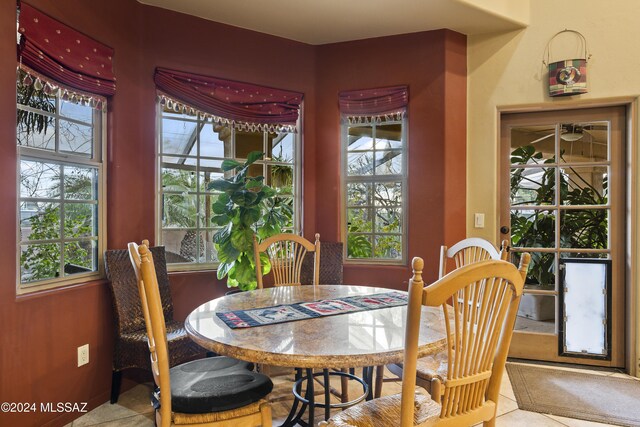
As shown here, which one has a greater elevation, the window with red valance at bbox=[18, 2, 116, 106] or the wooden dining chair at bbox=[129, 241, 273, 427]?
the window with red valance at bbox=[18, 2, 116, 106]

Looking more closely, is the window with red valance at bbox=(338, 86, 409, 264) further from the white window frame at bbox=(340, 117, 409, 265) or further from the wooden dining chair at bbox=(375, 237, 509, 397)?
the wooden dining chair at bbox=(375, 237, 509, 397)

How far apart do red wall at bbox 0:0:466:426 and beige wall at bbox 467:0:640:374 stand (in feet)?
0.47

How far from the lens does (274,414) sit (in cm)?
235

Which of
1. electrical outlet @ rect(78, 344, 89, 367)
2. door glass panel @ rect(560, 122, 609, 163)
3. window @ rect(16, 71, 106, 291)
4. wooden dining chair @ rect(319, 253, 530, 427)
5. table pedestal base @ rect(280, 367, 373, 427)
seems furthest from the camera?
door glass panel @ rect(560, 122, 609, 163)

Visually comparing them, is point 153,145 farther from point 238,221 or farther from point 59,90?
point 238,221

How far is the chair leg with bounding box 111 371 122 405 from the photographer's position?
247 centimetres

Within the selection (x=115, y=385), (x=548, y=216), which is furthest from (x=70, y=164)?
(x=548, y=216)

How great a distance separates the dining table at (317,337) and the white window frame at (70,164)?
1132mm

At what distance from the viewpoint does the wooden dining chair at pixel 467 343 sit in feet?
3.39

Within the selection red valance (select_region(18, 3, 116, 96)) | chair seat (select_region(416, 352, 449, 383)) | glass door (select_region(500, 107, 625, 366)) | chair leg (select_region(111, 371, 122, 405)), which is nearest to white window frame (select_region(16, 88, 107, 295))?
red valance (select_region(18, 3, 116, 96))

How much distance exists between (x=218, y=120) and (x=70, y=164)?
1.17 meters

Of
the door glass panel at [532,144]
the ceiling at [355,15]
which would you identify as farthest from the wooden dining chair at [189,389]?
the door glass panel at [532,144]

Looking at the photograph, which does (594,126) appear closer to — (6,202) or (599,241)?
→ (599,241)

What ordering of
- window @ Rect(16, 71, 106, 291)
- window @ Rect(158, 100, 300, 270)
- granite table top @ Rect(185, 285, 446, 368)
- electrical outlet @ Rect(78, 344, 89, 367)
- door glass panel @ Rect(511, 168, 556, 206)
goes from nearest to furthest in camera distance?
granite table top @ Rect(185, 285, 446, 368), window @ Rect(16, 71, 106, 291), electrical outlet @ Rect(78, 344, 89, 367), window @ Rect(158, 100, 300, 270), door glass panel @ Rect(511, 168, 556, 206)
